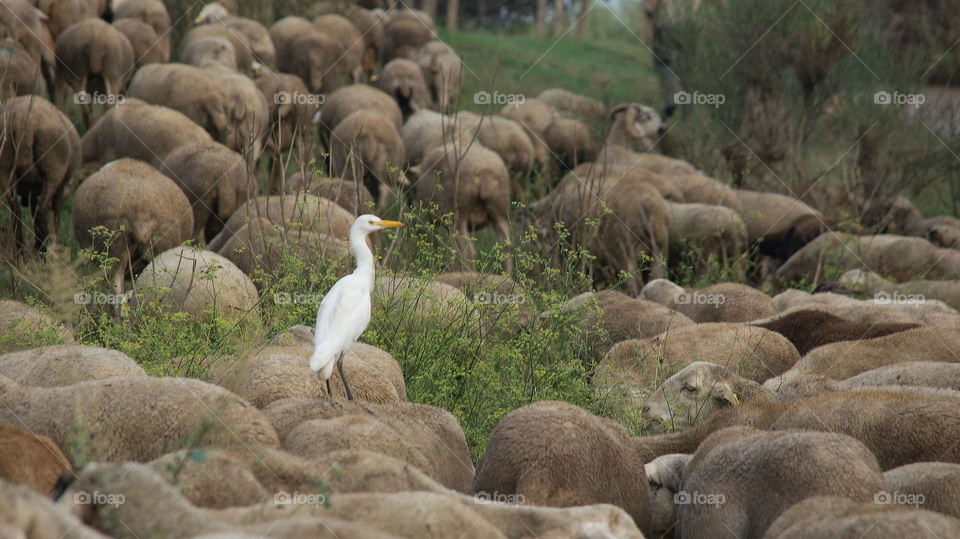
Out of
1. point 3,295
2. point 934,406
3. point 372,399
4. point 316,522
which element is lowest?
point 3,295

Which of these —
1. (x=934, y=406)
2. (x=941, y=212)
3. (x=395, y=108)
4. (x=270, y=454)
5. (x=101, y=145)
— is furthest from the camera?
(x=941, y=212)

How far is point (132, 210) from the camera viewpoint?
899 centimetres

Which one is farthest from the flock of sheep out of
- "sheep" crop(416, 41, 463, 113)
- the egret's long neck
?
"sheep" crop(416, 41, 463, 113)

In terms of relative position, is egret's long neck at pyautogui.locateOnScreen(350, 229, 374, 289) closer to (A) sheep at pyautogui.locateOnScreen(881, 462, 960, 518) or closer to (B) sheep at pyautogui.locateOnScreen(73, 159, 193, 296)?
(A) sheep at pyautogui.locateOnScreen(881, 462, 960, 518)

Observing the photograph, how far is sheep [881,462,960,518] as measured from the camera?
4.37 m

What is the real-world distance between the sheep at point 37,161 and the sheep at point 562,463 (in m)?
6.31

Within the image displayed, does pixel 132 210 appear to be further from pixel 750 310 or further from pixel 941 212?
pixel 941 212

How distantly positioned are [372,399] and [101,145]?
25.2 ft

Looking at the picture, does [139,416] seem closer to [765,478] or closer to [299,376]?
[299,376]

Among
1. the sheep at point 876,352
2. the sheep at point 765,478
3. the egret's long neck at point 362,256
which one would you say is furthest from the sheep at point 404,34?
the sheep at point 765,478

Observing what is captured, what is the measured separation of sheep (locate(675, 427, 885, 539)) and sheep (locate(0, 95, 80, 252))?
22.8 ft

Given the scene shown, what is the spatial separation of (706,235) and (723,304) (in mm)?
2999

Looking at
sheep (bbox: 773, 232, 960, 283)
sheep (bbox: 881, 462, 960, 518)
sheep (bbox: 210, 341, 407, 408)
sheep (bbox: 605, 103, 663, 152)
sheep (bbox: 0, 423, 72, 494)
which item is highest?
sheep (bbox: 0, 423, 72, 494)

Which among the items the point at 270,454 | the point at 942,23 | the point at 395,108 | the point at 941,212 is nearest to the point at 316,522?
the point at 270,454
